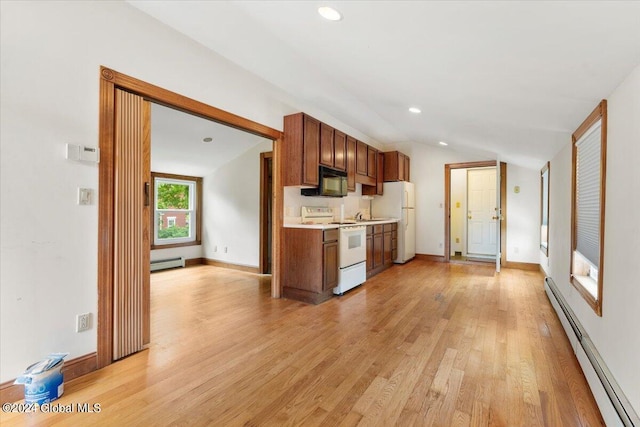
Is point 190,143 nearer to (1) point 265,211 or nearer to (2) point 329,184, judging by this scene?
(1) point 265,211

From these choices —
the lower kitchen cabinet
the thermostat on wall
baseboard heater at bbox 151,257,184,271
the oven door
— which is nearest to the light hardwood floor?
the oven door

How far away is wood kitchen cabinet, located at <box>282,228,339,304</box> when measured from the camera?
3.53 m

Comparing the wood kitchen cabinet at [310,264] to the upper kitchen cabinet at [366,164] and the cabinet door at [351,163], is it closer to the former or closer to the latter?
the cabinet door at [351,163]

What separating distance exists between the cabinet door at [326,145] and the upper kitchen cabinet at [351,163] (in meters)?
0.63

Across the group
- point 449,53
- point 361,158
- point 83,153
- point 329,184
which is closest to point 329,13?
point 449,53

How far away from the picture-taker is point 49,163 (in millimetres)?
1812

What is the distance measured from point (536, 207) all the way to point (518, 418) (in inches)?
201

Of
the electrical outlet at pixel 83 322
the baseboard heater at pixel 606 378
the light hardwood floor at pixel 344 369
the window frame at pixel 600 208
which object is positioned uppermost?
the window frame at pixel 600 208

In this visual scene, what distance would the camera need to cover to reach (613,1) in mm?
1024

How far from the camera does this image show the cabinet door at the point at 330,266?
3.57 metres

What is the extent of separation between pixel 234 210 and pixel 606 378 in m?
5.34

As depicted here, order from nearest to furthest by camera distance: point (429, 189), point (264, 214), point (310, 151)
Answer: point (310, 151)
point (264, 214)
point (429, 189)

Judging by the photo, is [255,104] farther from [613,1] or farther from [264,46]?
[613,1]

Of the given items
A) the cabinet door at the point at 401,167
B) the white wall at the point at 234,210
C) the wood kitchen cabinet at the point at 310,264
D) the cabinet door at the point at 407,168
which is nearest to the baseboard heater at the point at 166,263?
the white wall at the point at 234,210
